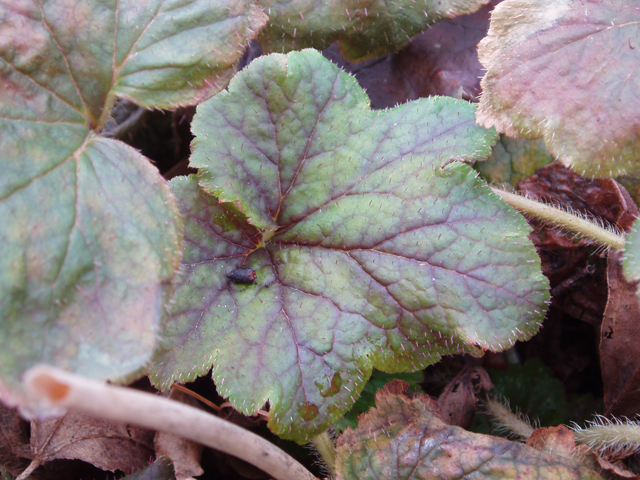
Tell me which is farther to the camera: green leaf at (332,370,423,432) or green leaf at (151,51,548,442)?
green leaf at (332,370,423,432)

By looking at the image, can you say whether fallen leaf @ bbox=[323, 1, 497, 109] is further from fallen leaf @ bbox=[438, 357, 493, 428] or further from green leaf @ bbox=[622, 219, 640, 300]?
fallen leaf @ bbox=[438, 357, 493, 428]

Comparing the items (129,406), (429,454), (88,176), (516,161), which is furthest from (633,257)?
(88,176)

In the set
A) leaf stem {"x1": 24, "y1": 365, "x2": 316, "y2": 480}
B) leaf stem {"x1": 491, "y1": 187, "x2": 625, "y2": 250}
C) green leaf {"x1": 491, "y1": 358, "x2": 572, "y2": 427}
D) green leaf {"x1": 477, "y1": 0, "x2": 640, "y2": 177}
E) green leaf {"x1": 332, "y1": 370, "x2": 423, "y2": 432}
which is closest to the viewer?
leaf stem {"x1": 24, "y1": 365, "x2": 316, "y2": 480}

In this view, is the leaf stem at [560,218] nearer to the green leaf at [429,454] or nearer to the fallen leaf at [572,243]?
the fallen leaf at [572,243]

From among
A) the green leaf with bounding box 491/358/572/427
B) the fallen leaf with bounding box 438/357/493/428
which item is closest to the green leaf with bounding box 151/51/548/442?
the fallen leaf with bounding box 438/357/493/428

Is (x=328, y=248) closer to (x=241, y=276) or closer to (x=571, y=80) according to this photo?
(x=241, y=276)

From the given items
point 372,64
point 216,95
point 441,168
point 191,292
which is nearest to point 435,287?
point 441,168
